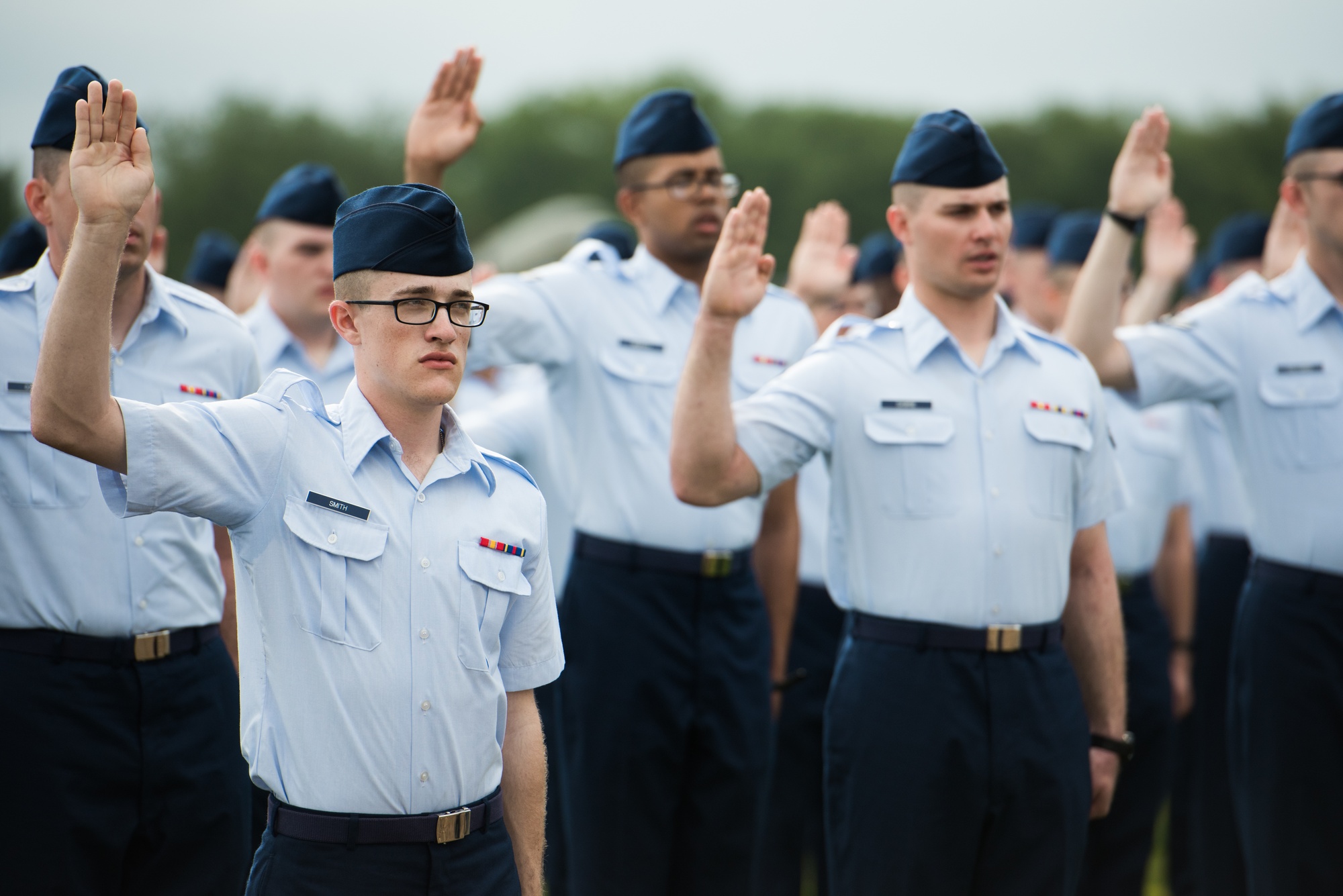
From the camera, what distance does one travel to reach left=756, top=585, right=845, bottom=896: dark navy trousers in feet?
20.1

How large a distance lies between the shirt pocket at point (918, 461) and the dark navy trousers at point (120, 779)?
197cm

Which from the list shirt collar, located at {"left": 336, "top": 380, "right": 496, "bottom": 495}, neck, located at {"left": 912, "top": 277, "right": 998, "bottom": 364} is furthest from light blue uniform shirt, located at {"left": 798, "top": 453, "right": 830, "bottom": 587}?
shirt collar, located at {"left": 336, "top": 380, "right": 496, "bottom": 495}

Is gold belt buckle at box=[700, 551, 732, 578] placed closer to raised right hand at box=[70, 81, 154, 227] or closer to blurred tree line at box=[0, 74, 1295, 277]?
raised right hand at box=[70, 81, 154, 227]

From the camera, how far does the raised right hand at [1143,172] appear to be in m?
4.46

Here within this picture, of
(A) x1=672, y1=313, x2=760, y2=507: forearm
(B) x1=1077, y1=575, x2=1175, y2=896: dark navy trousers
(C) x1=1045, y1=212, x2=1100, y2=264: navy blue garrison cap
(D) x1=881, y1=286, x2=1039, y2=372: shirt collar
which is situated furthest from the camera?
(C) x1=1045, y1=212, x2=1100, y2=264: navy blue garrison cap

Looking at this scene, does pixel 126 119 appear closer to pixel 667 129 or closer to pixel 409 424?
pixel 409 424

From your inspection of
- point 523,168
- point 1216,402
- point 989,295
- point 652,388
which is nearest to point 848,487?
point 989,295

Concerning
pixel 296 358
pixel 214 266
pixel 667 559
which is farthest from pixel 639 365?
pixel 214 266

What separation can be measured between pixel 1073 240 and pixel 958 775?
156 inches

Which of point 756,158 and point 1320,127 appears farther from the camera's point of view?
point 756,158

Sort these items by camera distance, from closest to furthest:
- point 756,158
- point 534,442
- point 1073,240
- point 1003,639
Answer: point 1003,639
point 534,442
point 1073,240
point 756,158

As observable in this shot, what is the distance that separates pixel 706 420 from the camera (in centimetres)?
363

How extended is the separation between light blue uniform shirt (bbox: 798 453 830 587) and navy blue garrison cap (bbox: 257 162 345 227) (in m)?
2.46

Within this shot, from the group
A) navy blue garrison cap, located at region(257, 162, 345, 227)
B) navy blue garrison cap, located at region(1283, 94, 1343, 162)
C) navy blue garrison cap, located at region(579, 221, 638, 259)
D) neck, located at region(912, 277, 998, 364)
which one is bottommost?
navy blue garrison cap, located at region(579, 221, 638, 259)
